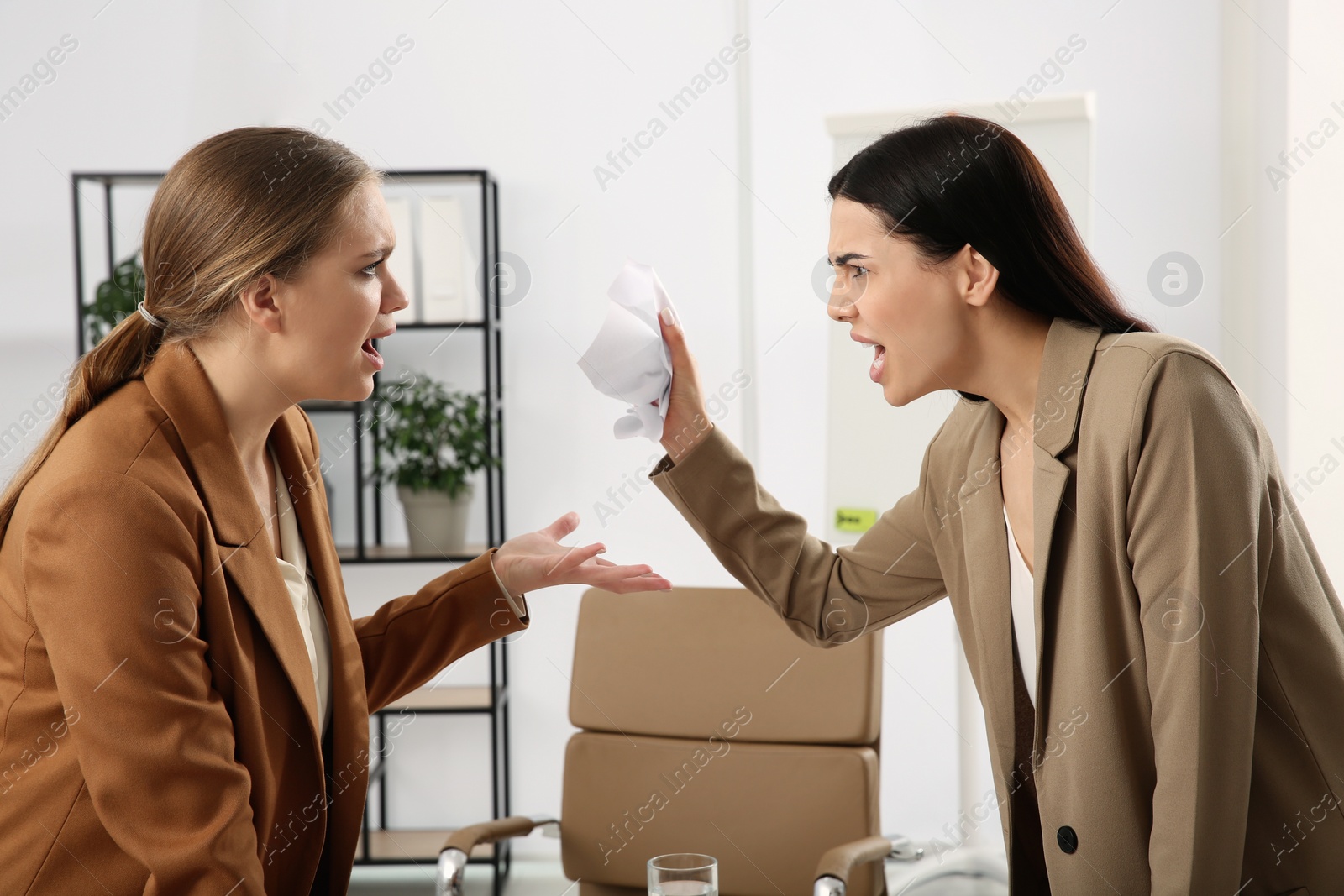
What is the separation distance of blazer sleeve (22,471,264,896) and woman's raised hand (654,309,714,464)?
0.74 m

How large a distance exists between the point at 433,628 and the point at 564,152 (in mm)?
2170

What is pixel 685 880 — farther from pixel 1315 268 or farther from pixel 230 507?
pixel 1315 268

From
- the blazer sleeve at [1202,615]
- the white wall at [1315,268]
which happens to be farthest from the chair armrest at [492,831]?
the white wall at [1315,268]

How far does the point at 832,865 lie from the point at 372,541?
6.96 feet

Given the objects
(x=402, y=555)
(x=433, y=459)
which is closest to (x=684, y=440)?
(x=433, y=459)

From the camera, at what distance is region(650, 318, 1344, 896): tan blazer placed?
1160mm

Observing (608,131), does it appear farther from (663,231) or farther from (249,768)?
(249,768)

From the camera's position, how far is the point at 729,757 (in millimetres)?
2066

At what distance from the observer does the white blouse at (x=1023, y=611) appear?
140 cm

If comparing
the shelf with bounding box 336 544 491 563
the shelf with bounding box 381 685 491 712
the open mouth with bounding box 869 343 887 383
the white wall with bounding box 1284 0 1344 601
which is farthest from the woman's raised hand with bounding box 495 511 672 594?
the white wall with bounding box 1284 0 1344 601

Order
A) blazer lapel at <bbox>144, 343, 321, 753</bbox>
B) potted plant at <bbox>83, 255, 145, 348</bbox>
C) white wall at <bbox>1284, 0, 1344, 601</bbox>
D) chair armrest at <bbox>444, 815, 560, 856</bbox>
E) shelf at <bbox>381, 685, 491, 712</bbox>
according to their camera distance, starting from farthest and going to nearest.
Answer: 1. shelf at <bbox>381, 685, 491, 712</bbox>
2. potted plant at <bbox>83, 255, 145, 348</bbox>
3. white wall at <bbox>1284, 0, 1344, 601</bbox>
4. chair armrest at <bbox>444, 815, 560, 856</bbox>
5. blazer lapel at <bbox>144, 343, 321, 753</bbox>

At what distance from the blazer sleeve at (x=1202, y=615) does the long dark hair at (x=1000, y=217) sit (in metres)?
0.22

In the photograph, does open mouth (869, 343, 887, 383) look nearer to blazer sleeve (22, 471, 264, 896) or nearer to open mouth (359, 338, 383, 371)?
open mouth (359, 338, 383, 371)

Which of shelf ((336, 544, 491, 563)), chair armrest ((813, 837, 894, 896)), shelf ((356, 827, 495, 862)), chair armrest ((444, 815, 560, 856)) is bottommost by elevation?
shelf ((356, 827, 495, 862))
